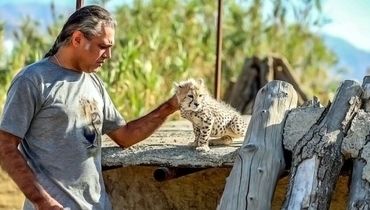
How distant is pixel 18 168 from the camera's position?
3811 millimetres

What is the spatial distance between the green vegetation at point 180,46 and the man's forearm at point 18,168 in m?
5.28

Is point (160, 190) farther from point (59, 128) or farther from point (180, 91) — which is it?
point (59, 128)

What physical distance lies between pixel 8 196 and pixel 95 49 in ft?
11.5

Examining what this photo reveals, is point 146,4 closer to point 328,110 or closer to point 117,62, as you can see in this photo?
point 117,62

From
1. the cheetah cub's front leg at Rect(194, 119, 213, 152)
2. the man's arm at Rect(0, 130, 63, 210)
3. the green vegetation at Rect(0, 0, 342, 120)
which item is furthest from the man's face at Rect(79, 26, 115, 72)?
the green vegetation at Rect(0, 0, 342, 120)

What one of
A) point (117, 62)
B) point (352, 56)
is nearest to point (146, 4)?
point (117, 62)

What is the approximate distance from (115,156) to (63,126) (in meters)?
0.91

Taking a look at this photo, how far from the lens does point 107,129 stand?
4.34 metres

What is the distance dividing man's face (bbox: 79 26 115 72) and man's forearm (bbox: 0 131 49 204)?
0.46 m

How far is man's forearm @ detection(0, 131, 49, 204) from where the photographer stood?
12.4 ft

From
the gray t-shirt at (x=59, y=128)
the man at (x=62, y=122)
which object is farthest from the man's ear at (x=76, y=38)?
the gray t-shirt at (x=59, y=128)

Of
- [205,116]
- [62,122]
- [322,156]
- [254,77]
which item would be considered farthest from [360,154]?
[254,77]

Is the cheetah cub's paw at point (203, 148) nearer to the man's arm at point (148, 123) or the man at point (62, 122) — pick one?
the man's arm at point (148, 123)

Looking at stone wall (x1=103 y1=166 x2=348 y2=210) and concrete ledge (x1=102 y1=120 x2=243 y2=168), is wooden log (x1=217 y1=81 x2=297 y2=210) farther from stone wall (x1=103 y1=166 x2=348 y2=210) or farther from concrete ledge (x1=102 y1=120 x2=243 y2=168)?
stone wall (x1=103 y1=166 x2=348 y2=210)
